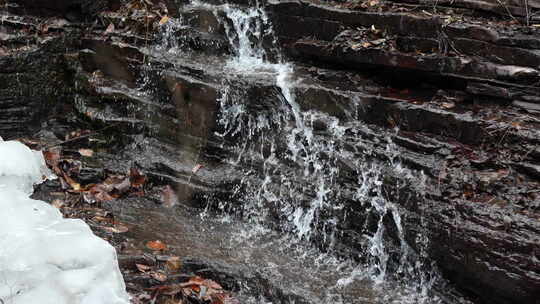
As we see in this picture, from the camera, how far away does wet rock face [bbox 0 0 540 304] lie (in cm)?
447

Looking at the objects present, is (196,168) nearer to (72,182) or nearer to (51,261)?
(72,182)

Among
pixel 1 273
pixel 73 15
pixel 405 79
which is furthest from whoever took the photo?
pixel 73 15

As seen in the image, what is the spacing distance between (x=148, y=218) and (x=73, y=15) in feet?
11.1

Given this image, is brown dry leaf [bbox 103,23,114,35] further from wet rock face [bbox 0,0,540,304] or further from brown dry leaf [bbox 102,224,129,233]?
brown dry leaf [bbox 102,224,129,233]

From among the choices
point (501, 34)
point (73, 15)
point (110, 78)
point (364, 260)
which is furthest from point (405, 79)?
point (73, 15)

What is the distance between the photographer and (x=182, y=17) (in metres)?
6.81

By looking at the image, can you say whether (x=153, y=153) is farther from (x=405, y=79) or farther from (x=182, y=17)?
(x=405, y=79)

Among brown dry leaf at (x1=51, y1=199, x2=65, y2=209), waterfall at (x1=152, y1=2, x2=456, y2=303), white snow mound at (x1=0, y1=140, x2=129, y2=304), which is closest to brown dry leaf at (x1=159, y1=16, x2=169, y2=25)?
waterfall at (x1=152, y1=2, x2=456, y2=303)

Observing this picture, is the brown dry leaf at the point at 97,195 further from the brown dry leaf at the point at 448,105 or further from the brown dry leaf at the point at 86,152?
the brown dry leaf at the point at 448,105

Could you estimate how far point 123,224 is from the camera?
5.29 m

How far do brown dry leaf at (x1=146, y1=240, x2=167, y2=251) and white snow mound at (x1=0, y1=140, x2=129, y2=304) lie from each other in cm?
94

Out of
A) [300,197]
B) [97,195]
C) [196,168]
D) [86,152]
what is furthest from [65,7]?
[300,197]

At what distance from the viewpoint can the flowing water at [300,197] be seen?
482 cm

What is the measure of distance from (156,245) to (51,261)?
4.67ft
